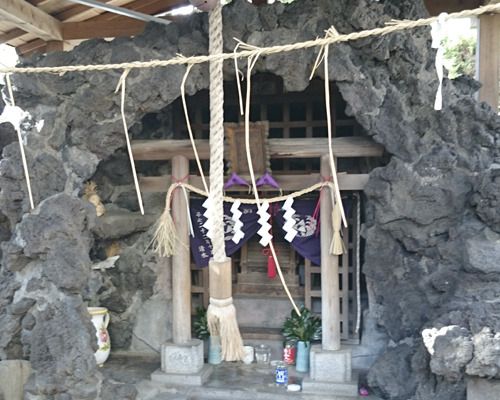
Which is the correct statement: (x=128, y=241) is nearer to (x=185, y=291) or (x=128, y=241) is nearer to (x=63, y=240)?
(x=185, y=291)

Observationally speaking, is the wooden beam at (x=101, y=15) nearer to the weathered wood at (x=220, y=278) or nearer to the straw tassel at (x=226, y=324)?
the weathered wood at (x=220, y=278)

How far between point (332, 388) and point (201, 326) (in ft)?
5.98

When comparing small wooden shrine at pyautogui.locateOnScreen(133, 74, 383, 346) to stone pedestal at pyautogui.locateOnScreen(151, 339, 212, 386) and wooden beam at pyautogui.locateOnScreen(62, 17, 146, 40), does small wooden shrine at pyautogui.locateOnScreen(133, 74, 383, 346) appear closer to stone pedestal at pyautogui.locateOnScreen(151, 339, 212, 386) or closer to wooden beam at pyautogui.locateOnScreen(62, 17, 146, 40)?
stone pedestal at pyautogui.locateOnScreen(151, 339, 212, 386)

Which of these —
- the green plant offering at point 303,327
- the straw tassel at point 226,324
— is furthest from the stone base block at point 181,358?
the straw tassel at point 226,324

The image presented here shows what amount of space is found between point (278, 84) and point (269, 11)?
4.48ft

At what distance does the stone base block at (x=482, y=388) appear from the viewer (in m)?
4.24

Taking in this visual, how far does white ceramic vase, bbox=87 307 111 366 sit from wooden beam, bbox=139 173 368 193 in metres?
1.56

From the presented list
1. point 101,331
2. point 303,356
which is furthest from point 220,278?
point 101,331

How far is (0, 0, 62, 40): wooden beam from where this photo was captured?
5.22m

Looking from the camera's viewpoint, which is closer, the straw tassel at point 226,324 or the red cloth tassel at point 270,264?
the straw tassel at point 226,324

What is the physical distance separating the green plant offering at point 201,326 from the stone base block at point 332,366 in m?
1.48

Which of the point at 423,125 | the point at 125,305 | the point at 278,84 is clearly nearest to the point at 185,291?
the point at 125,305

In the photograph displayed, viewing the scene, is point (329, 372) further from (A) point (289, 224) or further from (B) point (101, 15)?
(B) point (101, 15)

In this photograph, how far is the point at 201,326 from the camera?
21.9ft
